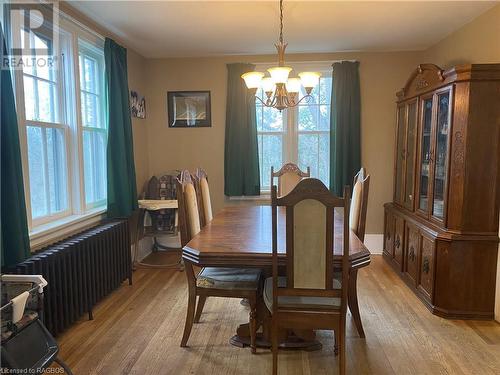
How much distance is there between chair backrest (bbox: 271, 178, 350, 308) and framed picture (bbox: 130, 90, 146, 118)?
9.83ft

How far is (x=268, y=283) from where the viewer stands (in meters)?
2.25

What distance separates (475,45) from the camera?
3252 millimetres

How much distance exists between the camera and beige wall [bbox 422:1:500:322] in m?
2.92

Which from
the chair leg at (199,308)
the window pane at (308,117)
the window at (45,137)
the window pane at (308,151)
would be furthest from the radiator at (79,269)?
the window pane at (308,117)

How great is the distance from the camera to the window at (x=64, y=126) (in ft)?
8.68

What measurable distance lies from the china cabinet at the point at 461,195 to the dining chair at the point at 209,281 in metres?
1.49

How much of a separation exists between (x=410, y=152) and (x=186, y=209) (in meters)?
2.42

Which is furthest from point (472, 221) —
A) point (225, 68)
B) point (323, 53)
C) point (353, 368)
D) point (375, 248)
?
point (225, 68)

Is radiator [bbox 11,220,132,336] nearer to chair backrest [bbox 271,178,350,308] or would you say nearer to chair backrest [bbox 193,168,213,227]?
chair backrest [bbox 193,168,213,227]

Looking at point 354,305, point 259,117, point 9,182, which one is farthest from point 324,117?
point 9,182

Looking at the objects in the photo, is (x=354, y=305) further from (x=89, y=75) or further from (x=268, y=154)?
(x=89, y=75)

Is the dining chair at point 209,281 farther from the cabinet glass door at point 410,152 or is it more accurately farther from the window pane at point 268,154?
the window pane at point 268,154

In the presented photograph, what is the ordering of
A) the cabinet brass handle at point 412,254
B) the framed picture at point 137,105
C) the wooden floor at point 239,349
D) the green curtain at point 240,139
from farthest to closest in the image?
the green curtain at point 240,139 < the framed picture at point 137,105 < the cabinet brass handle at point 412,254 < the wooden floor at point 239,349

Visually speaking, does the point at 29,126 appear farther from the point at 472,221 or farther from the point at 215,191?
the point at 472,221
